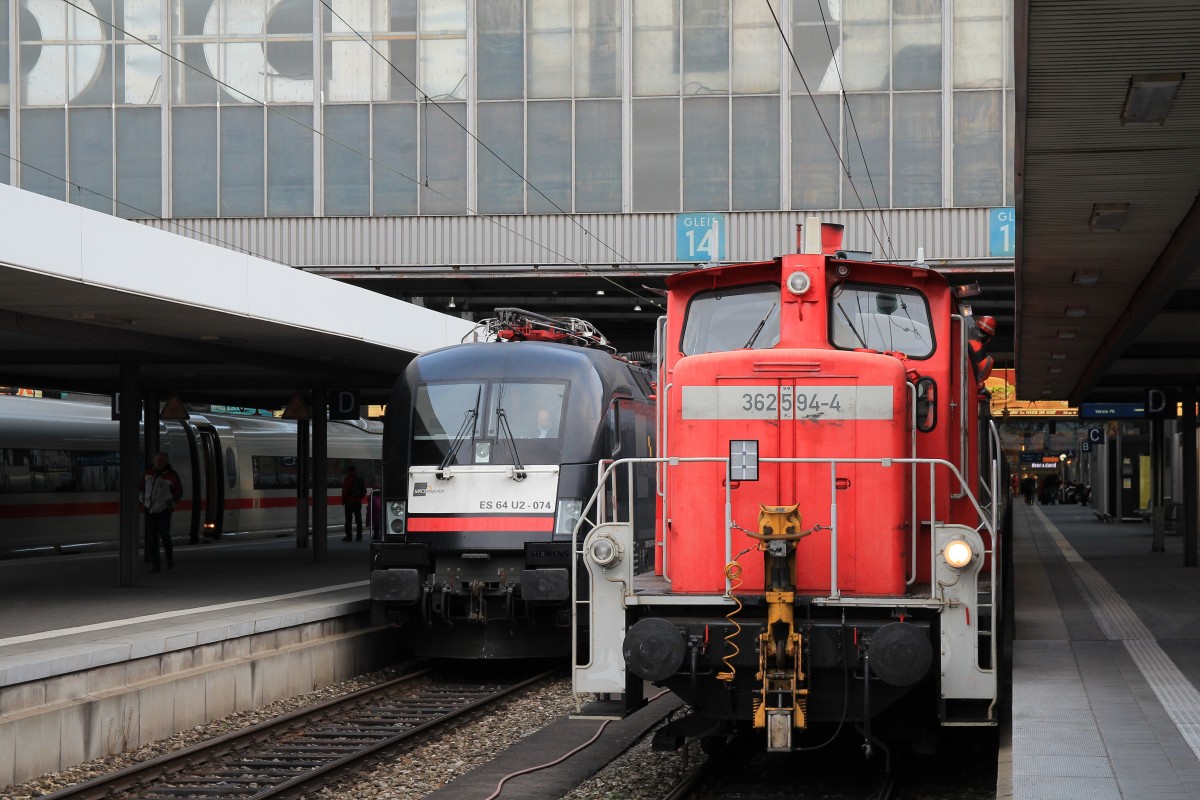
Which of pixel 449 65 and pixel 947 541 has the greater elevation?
pixel 449 65

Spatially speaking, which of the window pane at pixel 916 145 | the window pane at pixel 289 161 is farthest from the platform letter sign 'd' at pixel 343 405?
the window pane at pixel 916 145

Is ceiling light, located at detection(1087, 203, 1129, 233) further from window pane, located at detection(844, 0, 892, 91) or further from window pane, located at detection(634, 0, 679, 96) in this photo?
window pane, located at detection(634, 0, 679, 96)

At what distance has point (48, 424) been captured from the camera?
927 inches

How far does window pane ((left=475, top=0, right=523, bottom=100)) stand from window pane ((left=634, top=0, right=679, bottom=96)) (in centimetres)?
274

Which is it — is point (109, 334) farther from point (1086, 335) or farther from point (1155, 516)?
point (1155, 516)

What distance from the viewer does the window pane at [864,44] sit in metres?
29.5

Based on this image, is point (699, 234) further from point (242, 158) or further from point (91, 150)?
point (91, 150)

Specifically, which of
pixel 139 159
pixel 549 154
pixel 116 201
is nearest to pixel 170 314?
pixel 549 154

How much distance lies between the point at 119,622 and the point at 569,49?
21.1m

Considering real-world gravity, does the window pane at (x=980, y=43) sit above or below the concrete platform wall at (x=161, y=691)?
above

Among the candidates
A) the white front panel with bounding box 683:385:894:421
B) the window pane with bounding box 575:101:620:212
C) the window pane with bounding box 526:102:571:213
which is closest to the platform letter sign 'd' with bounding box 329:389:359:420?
the window pane with bounding box 526:102:571:213

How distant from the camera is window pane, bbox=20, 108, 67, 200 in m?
31.3

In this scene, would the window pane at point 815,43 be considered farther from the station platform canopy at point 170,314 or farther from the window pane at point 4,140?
the window pane at point 4,140

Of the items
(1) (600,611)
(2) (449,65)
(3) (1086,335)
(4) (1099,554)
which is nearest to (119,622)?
(1) (600,611)
